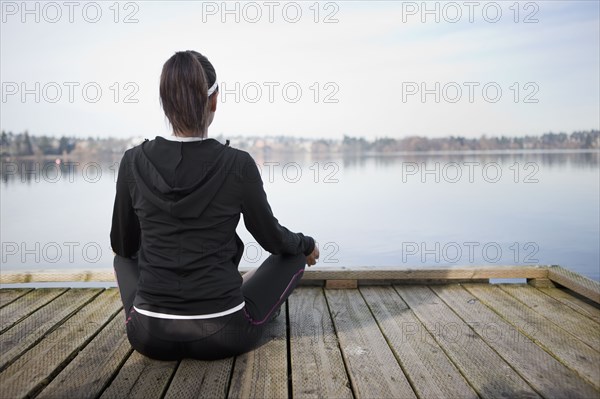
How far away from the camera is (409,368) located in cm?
190

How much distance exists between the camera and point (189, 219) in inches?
71.4

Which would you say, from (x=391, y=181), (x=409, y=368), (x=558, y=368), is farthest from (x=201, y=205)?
(x=391, y=181)

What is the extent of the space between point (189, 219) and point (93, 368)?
672mm

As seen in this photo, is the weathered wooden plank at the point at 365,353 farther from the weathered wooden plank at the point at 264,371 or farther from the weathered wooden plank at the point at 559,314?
the weathered wooden plank at the point at 559,314

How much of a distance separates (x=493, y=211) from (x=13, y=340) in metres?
9.20

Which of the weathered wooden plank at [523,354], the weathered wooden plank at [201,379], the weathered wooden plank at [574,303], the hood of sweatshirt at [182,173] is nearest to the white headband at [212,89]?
the hood of sweatshirt at [182,173]

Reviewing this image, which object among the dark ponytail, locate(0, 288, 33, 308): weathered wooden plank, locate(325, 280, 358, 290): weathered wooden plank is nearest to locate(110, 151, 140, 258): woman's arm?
the dark ponytail

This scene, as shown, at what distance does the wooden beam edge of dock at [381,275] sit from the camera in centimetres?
308

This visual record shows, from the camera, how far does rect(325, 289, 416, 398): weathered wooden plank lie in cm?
172

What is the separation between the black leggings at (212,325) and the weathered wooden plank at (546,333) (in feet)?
3.53

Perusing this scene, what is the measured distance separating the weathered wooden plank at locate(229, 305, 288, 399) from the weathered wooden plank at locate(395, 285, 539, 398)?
634mm

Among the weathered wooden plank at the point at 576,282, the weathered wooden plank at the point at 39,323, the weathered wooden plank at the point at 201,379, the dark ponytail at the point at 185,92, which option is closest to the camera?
the weathered wooden plank at the point at 201,379

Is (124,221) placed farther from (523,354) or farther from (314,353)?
(523,354)

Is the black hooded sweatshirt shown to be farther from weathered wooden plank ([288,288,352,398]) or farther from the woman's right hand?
the woman's right hand
